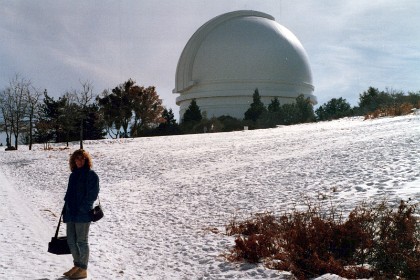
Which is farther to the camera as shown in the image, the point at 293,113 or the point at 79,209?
the point at 293,113

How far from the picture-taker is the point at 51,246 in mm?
5613

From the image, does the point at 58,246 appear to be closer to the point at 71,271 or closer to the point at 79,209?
the point at 71,271

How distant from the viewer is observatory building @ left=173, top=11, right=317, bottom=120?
5881cm

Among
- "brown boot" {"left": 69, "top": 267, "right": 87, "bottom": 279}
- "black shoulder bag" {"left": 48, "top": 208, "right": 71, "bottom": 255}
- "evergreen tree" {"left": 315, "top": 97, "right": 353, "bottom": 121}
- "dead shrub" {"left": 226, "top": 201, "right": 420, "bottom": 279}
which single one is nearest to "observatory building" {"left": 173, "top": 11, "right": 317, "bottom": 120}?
"evergreen tree" {"left": 315, "top": 97, "right": 353, "bottom": 121}

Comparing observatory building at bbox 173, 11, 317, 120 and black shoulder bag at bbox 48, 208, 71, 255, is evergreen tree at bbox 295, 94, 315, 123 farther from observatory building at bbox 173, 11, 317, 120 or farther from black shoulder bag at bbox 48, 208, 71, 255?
black shoulder bag at bbox 48, 208, 71, 255

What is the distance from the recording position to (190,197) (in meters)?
11.6

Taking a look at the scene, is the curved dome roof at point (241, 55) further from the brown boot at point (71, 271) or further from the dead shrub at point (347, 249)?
the brown boot at point (71, 271)

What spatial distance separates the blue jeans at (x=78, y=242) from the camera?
18.3 feet

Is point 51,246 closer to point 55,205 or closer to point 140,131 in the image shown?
point 55,205

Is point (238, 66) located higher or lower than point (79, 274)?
higher

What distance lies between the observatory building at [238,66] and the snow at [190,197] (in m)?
40.1

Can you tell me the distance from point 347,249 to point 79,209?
144 inches

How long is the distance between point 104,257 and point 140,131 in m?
45.1

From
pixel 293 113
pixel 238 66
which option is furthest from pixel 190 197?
pixel 238 66
